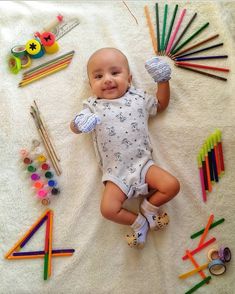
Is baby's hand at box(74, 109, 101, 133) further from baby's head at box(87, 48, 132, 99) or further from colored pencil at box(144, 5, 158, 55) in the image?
colored pencil at box(144, 5, 158, 55)

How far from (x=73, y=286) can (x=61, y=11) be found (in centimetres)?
116

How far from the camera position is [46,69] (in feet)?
5.23

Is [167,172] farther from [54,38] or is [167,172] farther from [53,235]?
[54,38]

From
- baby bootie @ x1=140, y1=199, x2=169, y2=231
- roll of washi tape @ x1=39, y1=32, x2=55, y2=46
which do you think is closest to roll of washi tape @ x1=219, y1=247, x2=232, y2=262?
baby bootie @ x1=140, y1=199, x2=169, y2=231

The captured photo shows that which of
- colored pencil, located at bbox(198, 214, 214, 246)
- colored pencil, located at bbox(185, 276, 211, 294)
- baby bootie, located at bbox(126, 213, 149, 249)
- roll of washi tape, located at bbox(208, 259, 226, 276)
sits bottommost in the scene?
colored pencil, located at bbox(185, 276, 211, 294)

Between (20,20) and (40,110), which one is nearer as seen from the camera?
(40,110)

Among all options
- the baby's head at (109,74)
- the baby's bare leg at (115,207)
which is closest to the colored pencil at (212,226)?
the baby's bare leg at (115,207)

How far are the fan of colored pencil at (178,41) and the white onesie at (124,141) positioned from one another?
0.86ft

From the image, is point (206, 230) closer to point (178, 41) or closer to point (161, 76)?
point (161, 76)

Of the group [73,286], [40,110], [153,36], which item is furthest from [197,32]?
[73,286]

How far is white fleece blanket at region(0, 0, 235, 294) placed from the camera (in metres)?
1.29

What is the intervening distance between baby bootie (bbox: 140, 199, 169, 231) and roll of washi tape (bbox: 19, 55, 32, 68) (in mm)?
782

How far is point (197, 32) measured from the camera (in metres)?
Result: 1.61

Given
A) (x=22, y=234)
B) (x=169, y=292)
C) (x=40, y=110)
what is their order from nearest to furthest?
(x=169, y=292) < (x=22, y=234) < (x=40, y=110)
